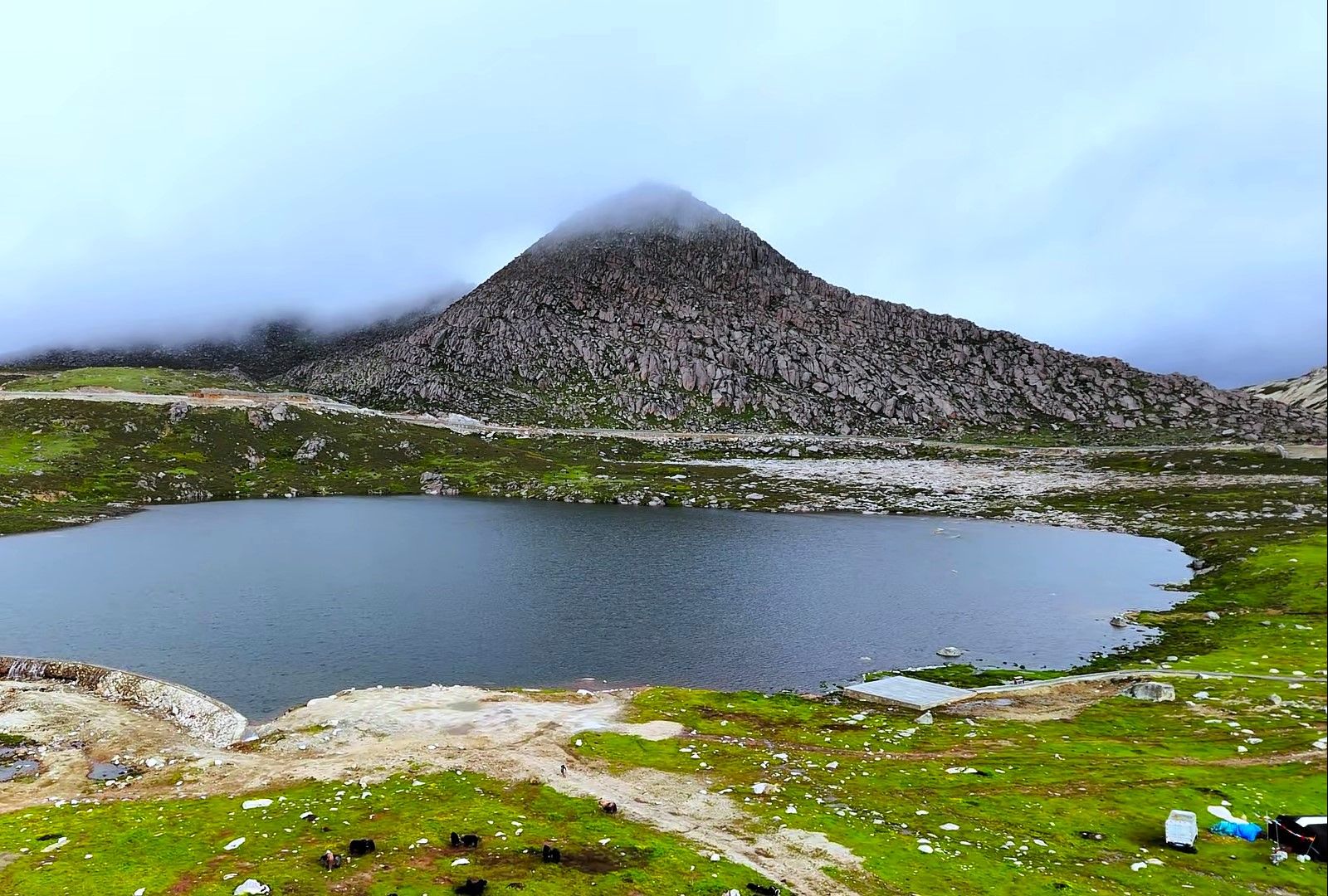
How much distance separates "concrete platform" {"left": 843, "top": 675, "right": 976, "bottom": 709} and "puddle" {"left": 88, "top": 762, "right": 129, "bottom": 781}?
144 ft

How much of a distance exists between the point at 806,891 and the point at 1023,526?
13293cm

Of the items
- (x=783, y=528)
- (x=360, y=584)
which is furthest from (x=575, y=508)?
(x=360, y=584)

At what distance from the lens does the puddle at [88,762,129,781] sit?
37.0 metres

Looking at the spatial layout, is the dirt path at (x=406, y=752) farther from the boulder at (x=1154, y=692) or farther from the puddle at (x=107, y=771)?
the boulder at (x=1154, y=692)

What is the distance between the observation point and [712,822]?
2975 cm

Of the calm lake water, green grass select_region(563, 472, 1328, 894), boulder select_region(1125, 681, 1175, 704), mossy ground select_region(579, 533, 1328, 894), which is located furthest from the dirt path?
boulder select_region(1125, 681, 1175, 704)

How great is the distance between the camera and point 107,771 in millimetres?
38000

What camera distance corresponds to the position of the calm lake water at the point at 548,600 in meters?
60.0

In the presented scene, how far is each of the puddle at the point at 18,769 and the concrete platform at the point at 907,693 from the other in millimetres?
48214

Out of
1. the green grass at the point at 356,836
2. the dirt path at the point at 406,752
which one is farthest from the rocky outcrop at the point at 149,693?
the green grass at the point at 356,836

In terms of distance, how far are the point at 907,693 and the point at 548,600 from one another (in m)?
43.4

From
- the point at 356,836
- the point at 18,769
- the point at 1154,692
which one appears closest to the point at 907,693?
the point at 1154,692

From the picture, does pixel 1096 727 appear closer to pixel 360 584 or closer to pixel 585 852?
pixel 585 852

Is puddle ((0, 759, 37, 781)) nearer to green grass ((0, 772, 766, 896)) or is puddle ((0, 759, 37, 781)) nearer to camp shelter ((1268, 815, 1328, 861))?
green grass ((0, 772, 766, 896))
